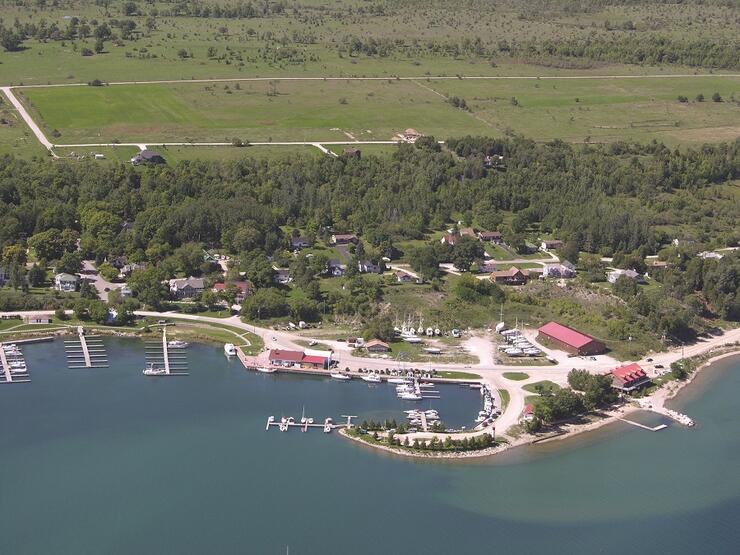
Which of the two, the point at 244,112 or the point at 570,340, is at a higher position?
the point at 244,112

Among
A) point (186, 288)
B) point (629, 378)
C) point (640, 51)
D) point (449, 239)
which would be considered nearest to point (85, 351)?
point (186, 288)

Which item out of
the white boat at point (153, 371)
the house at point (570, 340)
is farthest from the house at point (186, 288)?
the house at point (570, 340)

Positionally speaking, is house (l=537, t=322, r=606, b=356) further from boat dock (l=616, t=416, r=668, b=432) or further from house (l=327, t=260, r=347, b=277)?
house (l=327, t=260, r=347, b=277)

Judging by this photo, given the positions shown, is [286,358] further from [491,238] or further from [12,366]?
[491,238]

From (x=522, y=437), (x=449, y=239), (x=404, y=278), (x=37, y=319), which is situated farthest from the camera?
(x=449, y=239)

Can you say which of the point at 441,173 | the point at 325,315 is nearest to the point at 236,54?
the point at 441,173

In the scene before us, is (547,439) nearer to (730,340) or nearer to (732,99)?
(730,340)

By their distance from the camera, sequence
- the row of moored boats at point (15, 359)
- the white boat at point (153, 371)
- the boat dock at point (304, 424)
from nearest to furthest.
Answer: the boat dock at point (304, 424) < the row of moored boats at point (15, 359) < the white boat at point (153, 371)

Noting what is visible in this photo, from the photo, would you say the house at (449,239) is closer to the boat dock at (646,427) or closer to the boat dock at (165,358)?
the boat dock at (165,358)
